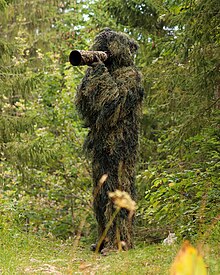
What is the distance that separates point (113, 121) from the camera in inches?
291

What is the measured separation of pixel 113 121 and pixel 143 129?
844 centimetres

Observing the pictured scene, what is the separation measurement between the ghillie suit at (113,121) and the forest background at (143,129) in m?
0.52

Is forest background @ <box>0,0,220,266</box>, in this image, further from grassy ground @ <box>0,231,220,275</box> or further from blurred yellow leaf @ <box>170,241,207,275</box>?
blurred yellow leaf @ <box>170,241,207,275</box>

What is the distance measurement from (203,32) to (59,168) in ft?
27.5

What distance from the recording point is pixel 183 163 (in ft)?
31.9

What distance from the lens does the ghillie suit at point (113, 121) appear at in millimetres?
7311

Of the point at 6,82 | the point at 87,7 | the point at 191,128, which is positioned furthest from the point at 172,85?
the point at 87,7

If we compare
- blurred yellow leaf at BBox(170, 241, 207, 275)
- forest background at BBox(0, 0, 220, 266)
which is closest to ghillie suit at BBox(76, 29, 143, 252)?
forest background at BBox(0, 0, 220, 266)

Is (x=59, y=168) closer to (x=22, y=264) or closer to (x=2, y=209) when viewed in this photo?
(x=2, y=209)

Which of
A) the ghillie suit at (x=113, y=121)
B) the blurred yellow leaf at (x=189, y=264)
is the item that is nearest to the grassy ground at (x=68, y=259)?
the ghillie suit at (x=113, y=121)

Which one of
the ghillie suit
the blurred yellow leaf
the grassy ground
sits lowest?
the grassy ground

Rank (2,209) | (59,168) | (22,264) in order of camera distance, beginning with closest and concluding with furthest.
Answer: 1. (22,264)
2. (2,209)
3. (59,168)

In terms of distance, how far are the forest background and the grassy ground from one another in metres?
0.59

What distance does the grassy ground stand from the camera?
5242mm
